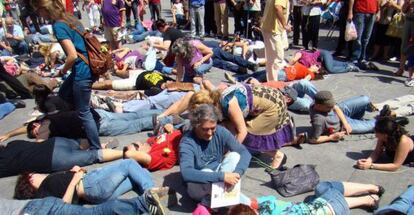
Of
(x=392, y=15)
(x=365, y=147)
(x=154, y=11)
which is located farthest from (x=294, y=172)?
(x=154, y=11)

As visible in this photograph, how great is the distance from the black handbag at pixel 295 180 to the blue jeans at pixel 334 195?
26cm

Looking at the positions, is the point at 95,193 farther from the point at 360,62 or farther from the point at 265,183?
the point at 360,62

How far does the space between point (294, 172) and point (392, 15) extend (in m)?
5.53

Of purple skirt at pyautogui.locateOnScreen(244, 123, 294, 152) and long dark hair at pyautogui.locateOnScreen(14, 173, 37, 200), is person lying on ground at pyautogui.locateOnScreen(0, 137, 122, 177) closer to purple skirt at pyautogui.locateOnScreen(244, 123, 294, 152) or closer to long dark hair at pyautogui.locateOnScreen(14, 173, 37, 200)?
long dark hair at pyautogui.locateOnScreen(14, 173, 37, 200)

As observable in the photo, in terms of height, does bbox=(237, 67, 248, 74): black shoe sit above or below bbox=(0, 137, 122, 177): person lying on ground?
above

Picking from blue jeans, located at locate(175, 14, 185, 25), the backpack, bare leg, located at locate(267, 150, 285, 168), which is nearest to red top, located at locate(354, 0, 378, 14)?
bare leg, located at locate(267, 150, 285, 168)

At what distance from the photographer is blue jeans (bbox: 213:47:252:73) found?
7.53 m

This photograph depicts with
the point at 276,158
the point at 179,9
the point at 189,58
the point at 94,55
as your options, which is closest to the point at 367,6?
the point at 189,58

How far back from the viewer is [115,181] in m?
3.58

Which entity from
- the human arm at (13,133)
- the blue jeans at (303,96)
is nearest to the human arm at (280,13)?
the blue jeans at (303,96)

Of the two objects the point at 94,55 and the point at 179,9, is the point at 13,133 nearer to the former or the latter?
the point at 94,55

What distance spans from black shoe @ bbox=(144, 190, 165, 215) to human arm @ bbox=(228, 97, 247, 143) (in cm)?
98

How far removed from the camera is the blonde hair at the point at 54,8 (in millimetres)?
3576

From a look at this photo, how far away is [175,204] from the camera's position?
354cm
